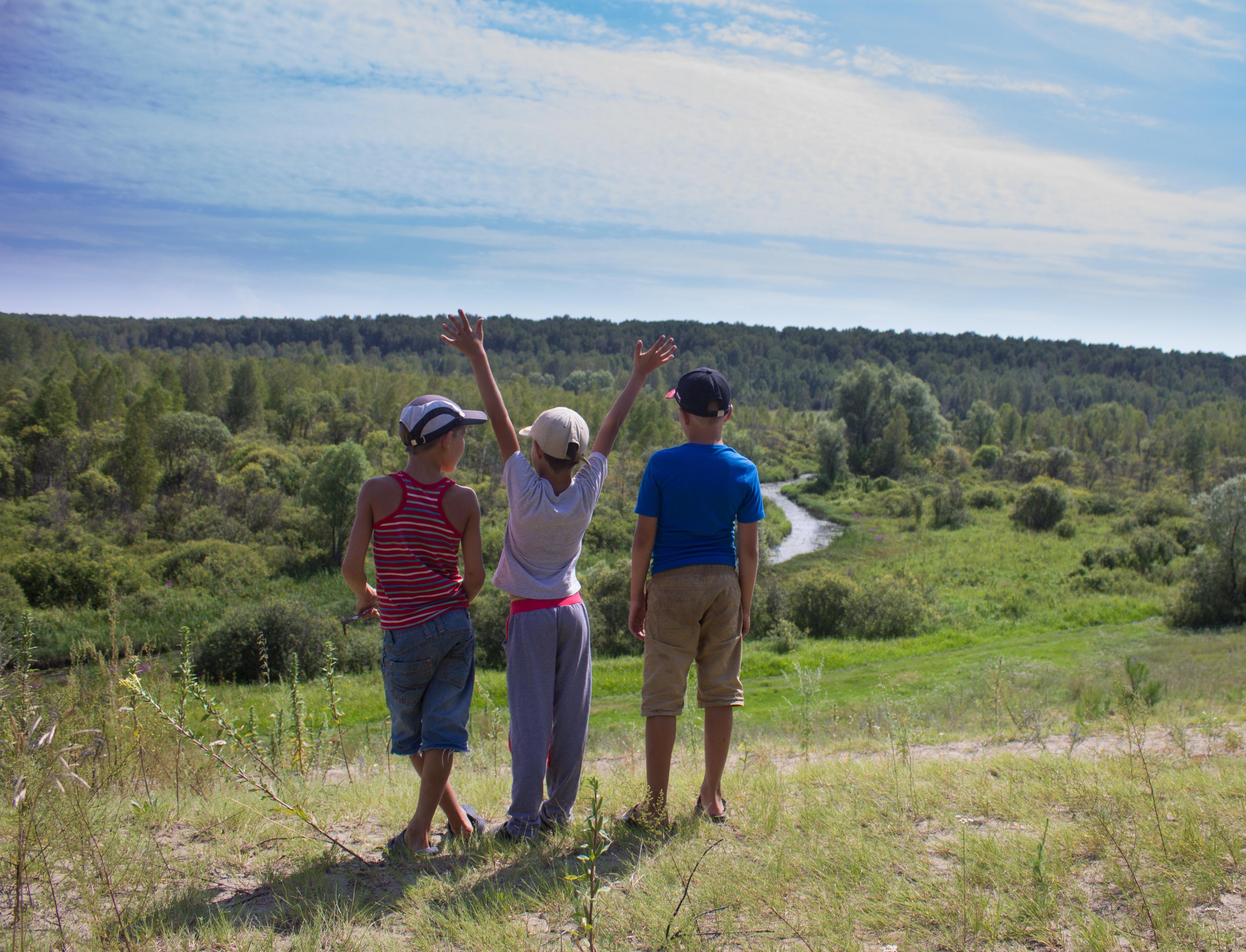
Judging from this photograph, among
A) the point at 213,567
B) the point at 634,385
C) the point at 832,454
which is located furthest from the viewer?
the point at 832,454

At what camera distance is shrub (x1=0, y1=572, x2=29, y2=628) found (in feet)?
95.6

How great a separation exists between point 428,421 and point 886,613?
93.6 feet

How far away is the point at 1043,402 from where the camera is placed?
144375 millimetres

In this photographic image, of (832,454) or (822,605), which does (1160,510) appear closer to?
(832,454)

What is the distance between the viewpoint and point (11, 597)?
30.3 m

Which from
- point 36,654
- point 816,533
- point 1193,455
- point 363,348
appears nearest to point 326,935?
point 36,654

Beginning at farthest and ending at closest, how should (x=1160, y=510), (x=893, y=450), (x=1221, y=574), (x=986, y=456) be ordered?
(x=986, y=456), (x=893, y=450), (x=1160, y=510), (x=1221, y=574)

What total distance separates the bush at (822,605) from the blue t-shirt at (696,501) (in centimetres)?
2637

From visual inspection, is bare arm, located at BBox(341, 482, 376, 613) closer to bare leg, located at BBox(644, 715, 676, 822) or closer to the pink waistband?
the pink waistband

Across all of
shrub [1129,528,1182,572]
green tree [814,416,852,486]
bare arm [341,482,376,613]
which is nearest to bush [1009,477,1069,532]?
shrub [1129,528,1182,572]

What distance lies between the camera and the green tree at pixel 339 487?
44.2m

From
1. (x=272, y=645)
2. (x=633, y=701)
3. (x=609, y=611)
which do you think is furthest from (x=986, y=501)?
(x=272, y=645)

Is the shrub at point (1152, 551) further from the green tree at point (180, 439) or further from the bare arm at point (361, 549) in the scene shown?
the green tree at point (180, 439)

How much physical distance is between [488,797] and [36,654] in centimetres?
2881
